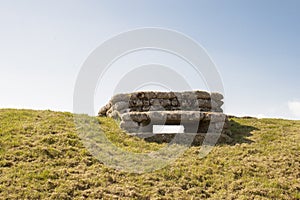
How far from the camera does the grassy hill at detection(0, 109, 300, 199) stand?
1026 cm

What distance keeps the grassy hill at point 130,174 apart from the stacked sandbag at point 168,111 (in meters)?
0.95

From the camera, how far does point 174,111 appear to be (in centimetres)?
1572

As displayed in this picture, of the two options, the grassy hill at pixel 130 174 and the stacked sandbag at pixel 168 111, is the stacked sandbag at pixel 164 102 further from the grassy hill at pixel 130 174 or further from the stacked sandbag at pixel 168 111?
the grassy hill at pixel 130 174

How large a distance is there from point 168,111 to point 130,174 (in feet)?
16.4

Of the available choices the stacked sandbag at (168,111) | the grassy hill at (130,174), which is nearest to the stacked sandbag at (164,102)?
the stacked sandbag at (168,111)

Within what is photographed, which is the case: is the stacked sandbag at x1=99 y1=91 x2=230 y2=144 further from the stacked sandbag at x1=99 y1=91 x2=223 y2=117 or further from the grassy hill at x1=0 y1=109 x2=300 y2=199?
the grassy hill at x1=0 y1=109 x2=300 y2=199

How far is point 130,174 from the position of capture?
11.6m

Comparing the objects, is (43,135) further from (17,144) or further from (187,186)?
(187,186)

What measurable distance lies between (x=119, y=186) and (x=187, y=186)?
7.76ft

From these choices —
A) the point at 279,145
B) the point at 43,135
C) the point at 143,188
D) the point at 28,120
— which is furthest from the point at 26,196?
the point at 279,145

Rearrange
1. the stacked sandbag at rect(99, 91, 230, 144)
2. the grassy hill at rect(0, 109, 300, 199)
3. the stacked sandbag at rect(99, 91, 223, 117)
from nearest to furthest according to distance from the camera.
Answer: the grassy hill at rect(0, 109, 300, 199) → the stacked sandbag at rect(99, 91, 230, 144) → the stacked sandbag at rect(99, 91, 223, 117)

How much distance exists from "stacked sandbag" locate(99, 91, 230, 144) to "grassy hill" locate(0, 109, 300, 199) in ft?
3.11

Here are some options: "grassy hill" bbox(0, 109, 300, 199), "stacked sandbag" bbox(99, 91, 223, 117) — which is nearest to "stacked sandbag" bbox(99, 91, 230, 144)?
"stacked sandbag" bbox(99, 91, 223, 117)

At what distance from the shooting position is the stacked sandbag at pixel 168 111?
1549cm
